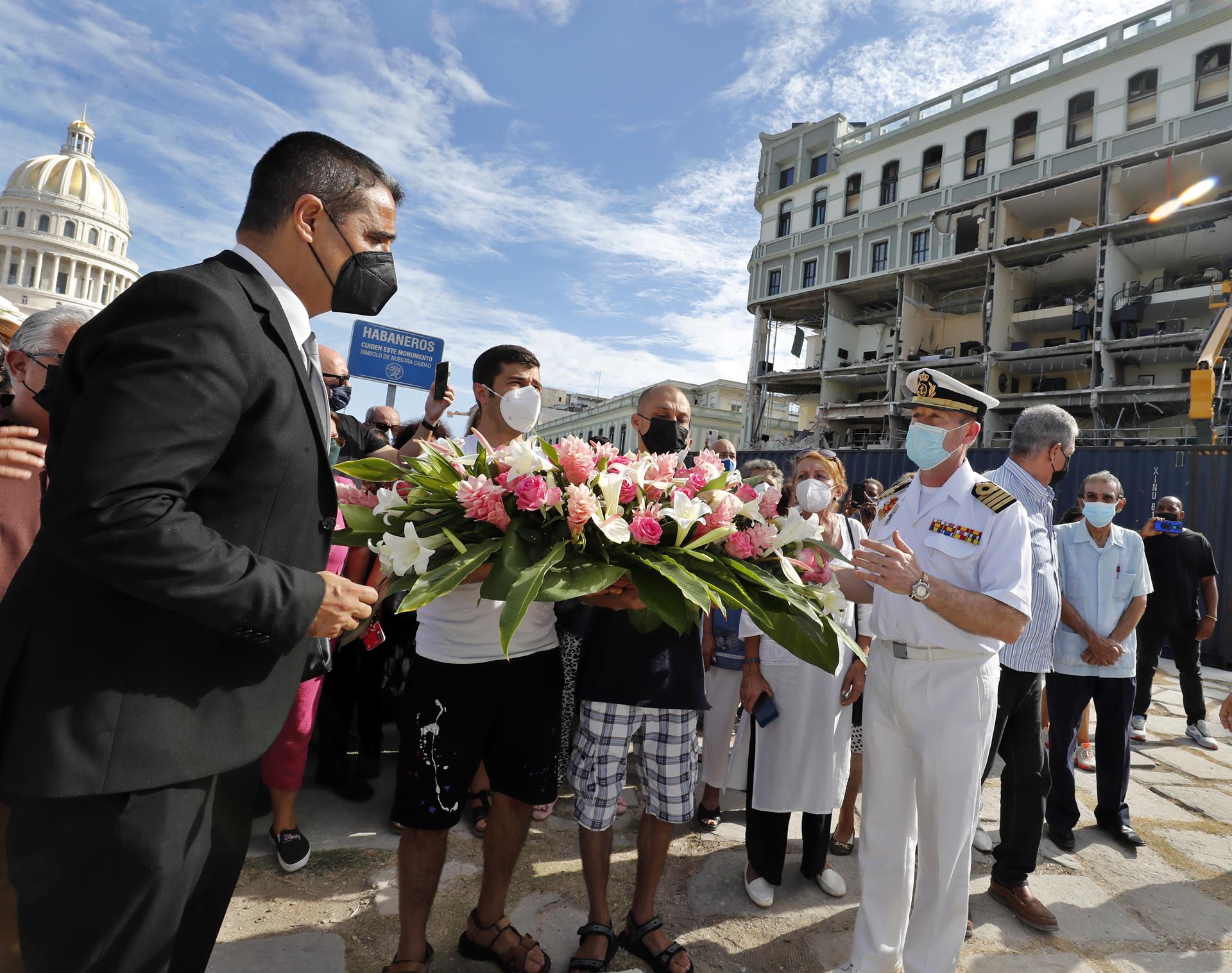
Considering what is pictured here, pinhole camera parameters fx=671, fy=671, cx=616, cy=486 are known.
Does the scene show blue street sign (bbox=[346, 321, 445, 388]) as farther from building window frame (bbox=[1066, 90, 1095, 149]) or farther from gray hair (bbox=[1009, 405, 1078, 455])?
building window frame (bbox=[1066, 90, 1095, 149])

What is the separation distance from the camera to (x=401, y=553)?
1.64 metres

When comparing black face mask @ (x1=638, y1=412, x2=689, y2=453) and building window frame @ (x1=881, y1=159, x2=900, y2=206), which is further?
building window frame @ (x1=881, y1=159, x2=900, y2=206)

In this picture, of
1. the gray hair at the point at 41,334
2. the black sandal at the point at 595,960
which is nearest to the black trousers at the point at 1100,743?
the black sandal at the point at 595,960

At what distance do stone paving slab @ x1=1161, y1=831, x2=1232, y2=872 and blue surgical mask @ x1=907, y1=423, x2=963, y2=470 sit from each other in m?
2.97

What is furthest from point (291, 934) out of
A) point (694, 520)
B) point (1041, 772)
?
point (1041, 772)

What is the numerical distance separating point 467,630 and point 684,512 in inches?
37.6

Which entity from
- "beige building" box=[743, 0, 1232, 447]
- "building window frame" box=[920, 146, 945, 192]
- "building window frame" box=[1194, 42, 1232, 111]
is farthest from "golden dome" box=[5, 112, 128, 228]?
"building window frame" box=[1194, 42, 1232, 111]

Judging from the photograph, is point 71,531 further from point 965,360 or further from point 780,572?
point 965,360

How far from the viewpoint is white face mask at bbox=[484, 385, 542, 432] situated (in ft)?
8.95

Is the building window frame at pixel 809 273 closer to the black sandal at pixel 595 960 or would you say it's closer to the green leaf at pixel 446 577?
the black sandal at pixel 595 960

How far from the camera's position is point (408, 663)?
159 inches

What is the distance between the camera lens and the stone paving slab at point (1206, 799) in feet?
14.1

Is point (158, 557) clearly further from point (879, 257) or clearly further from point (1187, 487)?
point (879, 257)

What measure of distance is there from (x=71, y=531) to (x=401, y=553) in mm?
648
